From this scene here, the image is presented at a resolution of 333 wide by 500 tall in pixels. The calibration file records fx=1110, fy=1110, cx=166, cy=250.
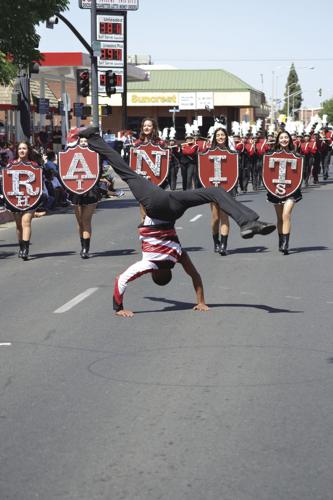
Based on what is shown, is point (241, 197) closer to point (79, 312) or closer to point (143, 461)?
point (79, 312)

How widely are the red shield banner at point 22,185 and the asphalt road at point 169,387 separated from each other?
231cm

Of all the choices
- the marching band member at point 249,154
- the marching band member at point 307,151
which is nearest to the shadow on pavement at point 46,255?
the marching band member at point 249,154

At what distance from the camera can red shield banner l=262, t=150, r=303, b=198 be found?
16.5 m

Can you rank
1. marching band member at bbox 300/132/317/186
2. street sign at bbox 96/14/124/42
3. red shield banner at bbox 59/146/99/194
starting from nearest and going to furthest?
red shield banner at bbox 59/146/99/194, marching band member at bbox 300/132/317/186, street sign at bbox 96/14/124/42

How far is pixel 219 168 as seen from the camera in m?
17.0

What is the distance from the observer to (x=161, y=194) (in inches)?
391

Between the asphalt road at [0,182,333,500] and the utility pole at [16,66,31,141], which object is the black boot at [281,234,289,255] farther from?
the utility pole at [16,66,31,141]

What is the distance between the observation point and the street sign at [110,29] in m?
46.4

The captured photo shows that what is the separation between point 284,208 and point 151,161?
266cm

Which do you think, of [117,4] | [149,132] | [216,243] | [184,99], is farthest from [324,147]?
[184,99]

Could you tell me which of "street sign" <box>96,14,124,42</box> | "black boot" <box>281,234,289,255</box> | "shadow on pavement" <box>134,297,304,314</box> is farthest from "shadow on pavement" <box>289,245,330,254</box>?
"street sign" <box>96,14,124,42</box>

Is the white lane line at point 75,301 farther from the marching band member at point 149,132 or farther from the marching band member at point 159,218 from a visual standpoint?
the marching band member at point 149,132

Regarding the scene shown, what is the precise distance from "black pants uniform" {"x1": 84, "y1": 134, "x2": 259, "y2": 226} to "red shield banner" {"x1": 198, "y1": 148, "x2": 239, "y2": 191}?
20.6 ft

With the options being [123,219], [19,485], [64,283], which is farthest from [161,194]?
[123,219]
